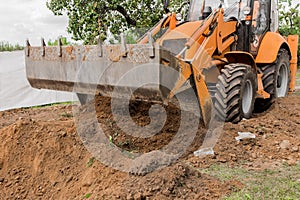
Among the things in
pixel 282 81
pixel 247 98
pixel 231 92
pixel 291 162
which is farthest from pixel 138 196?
pixel 282 81

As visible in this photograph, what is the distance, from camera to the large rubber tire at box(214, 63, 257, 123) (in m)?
5.96

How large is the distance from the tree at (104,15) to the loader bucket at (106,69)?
20.2 ft

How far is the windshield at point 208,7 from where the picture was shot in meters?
7.21

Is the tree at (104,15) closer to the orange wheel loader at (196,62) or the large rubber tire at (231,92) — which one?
→ the orange wheel loader at (196,62)

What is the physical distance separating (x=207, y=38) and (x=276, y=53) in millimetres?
1970

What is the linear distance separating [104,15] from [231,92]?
7990mm

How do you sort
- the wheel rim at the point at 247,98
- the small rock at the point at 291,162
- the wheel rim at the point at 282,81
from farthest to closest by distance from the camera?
the wheel rim at the point at 282,81
the wheel rim at the point at 247,98
the small rock at the point at 291,162

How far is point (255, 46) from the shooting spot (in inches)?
289

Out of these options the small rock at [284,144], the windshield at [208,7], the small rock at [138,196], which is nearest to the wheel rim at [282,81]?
the windshield at [208,7]

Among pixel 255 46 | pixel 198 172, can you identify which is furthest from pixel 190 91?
pixel 255 46

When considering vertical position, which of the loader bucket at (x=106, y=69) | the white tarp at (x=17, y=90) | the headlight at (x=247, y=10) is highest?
the headlight at (x=247, y=10)

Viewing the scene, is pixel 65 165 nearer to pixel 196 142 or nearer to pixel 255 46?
pixel 196 142

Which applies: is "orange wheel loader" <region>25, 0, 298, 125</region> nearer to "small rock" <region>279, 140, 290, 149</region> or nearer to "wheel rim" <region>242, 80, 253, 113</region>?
"wheel rim" <region>242, 80, 253, 113</region>

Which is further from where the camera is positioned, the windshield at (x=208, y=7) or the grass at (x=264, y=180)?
the windshield at (x=208, y=7)
